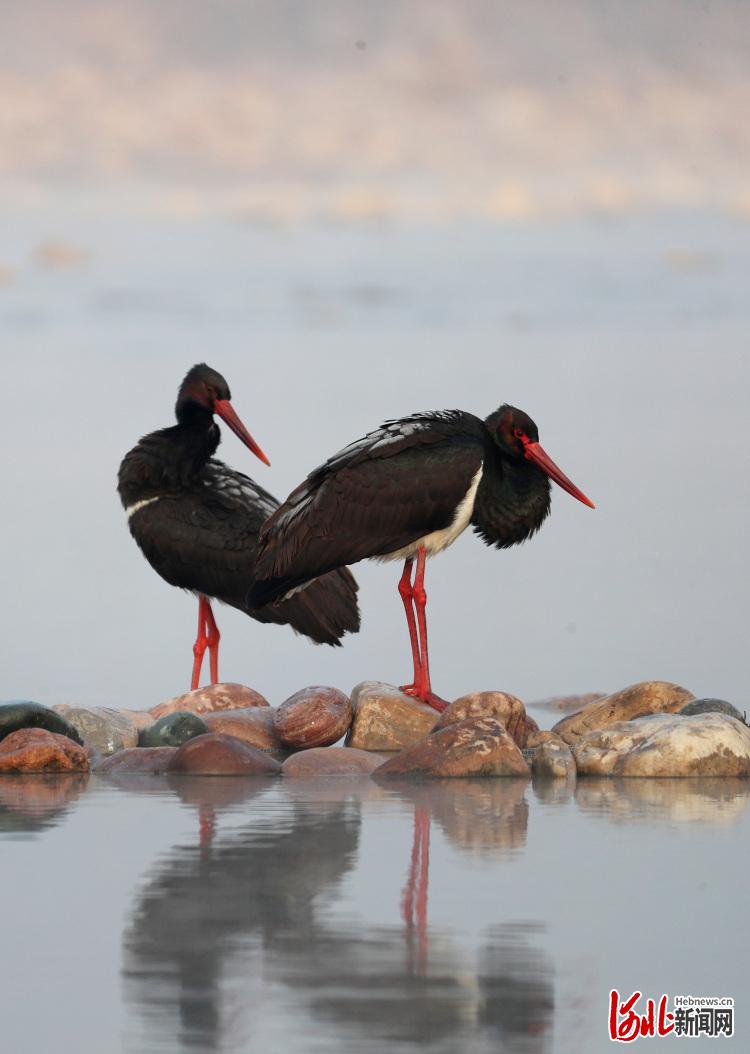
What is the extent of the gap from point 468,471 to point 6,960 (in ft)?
26.6

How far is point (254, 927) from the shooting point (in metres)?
6.18

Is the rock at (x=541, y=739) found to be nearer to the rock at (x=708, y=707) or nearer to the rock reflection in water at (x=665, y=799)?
the rock reflection in water at (x=665, y=799)

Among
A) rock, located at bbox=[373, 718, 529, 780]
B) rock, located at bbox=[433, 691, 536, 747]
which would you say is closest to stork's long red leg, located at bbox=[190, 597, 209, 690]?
rock, located at bbox=[433, 691, 536, 747]

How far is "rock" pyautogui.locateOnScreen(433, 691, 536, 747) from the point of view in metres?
11.7

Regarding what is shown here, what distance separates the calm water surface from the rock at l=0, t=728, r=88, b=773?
1281 mm

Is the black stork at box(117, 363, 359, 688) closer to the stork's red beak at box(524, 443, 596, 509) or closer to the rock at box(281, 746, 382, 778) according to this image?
the stork's red beak at box(524, 443, 596, 509)

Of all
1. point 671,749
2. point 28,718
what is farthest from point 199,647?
point 671,749

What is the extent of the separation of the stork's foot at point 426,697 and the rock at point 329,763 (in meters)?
2.02

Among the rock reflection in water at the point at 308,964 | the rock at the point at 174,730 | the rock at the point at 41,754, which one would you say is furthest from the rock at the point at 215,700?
the rock reflection in water at the point at 308,964

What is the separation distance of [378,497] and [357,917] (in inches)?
281

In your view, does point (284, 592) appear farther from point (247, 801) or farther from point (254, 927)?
A: point (254, 927)

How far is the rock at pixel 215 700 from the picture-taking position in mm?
13492

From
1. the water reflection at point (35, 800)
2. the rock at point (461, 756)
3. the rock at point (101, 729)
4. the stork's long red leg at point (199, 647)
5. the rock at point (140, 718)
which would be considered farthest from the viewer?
the stork's long red leg at point (199, 647)

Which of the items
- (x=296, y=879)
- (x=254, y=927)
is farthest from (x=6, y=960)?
(x=296, y=879)
